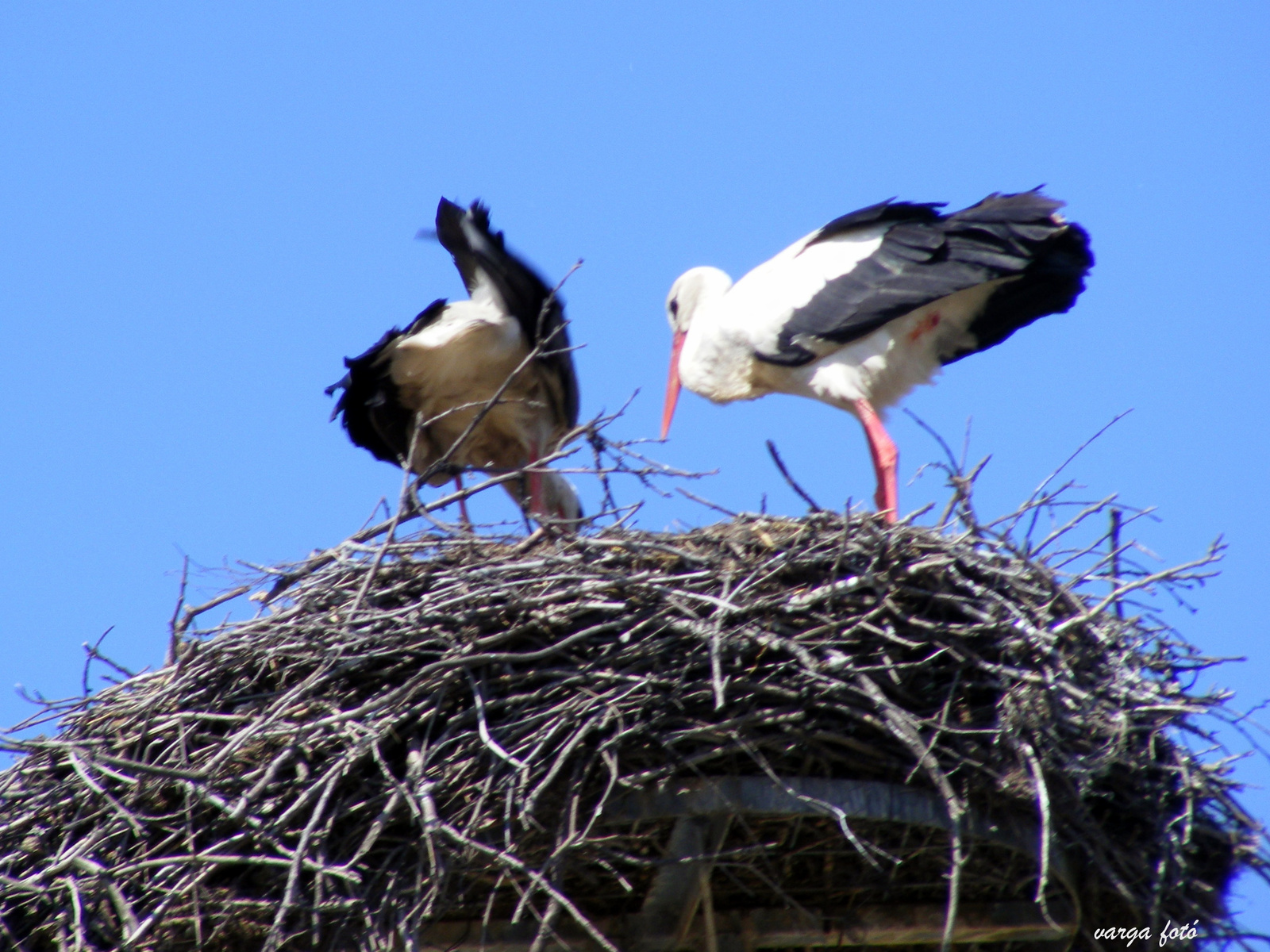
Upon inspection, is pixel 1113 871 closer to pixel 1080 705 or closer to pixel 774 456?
pixel 1080 705

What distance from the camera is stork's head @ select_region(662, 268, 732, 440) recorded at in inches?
272

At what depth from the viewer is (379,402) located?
22.1ft

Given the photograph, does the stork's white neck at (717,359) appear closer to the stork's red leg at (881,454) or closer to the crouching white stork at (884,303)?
the crouching white stork at (884,303)

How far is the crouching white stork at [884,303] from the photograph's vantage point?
581 centimetres

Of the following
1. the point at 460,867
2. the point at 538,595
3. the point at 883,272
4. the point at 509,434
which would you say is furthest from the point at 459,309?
the point at 460,867

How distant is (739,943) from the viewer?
4727 mm

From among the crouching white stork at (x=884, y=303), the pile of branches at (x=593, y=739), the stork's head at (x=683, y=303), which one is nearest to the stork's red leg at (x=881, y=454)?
the crouching white stork at (x=884, y=303)

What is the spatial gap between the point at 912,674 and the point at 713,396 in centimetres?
222

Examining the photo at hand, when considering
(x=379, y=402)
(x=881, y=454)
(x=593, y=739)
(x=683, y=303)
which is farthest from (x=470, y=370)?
(x=593, y=739)

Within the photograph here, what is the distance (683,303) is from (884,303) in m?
1.38

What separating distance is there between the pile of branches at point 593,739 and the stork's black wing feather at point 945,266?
140 cm

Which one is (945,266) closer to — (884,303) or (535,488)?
(884,303)

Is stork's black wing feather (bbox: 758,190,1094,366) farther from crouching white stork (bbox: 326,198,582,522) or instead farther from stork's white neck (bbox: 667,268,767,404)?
crouching white stork (bbox: 326,198,582,522)

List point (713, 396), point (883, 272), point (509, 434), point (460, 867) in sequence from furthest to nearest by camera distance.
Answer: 1. point (509, 434)
2. point (713, 396)
3. point (883, 272)
4. point (460, 867)
